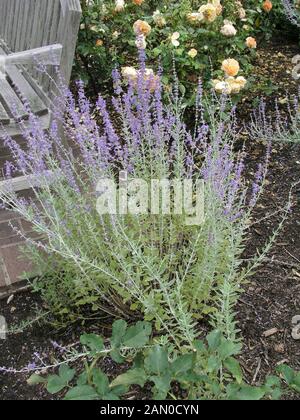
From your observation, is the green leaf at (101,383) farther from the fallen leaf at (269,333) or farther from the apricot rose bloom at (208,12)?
the apricot rose bloom at (208,12)

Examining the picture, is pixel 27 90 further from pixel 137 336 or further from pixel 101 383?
pixel 101 383

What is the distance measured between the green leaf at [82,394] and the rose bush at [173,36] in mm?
2114

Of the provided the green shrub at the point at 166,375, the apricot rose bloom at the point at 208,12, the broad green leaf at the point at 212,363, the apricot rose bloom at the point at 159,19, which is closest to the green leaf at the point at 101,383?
the green shrub at the point at 166,375

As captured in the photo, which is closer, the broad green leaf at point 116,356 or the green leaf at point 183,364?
the green leaf at point 183,364

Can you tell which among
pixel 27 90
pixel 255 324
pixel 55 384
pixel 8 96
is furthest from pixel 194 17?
pixel 55 384

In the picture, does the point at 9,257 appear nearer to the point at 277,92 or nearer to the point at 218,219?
the point at 218,219

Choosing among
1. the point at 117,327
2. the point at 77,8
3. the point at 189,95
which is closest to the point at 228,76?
the point at 189,95

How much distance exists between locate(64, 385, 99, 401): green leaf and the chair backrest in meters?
1.88

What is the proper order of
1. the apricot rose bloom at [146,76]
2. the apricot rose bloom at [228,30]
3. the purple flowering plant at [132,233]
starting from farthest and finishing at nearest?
1. the apricot rose bloom at [228,30]
2. the apricot rose bloom at [146,76]
3. the purple flowering plant at [132,233]

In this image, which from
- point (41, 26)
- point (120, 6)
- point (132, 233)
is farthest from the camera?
point (120, 6)

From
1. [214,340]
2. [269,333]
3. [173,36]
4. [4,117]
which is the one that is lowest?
[269,333]

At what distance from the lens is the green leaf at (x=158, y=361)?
1.81 m

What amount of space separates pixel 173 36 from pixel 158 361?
2.42 meters

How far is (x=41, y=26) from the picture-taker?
386 centimetres
